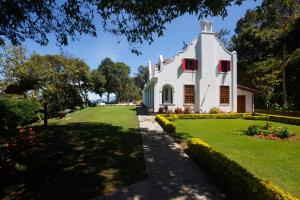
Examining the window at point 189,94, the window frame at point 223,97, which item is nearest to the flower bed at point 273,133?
the window at point 189,94

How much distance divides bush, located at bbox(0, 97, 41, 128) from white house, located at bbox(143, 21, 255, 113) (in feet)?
38.4

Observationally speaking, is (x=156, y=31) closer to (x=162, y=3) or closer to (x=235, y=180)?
(x=162, y=3)

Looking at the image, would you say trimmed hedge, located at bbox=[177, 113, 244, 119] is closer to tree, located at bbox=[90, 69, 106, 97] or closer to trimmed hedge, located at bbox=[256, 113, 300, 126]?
trimmed hedge, located at bbox=[256, 113, 300, 126]

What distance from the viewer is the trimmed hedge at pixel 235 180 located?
446cm

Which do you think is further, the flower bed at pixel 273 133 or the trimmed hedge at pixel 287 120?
the trimmed hedge at pixel 287 120

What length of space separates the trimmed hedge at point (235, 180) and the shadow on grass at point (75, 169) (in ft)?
6.50

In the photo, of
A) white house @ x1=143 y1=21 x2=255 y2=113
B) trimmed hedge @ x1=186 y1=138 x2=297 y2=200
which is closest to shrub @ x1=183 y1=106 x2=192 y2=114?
white house @ x1=143 y1=21 x2=255 y2=113

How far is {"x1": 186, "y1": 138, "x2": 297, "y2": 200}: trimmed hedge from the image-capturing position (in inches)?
176

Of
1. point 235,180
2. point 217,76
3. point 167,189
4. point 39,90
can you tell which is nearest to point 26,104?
point 39,90

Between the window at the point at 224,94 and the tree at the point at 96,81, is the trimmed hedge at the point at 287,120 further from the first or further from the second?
the tree at the point at 96,81

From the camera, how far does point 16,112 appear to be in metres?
15.7

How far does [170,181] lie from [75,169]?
292cm

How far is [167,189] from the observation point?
19.0ft

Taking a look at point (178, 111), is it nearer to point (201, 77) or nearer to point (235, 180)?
point (201, 77)
